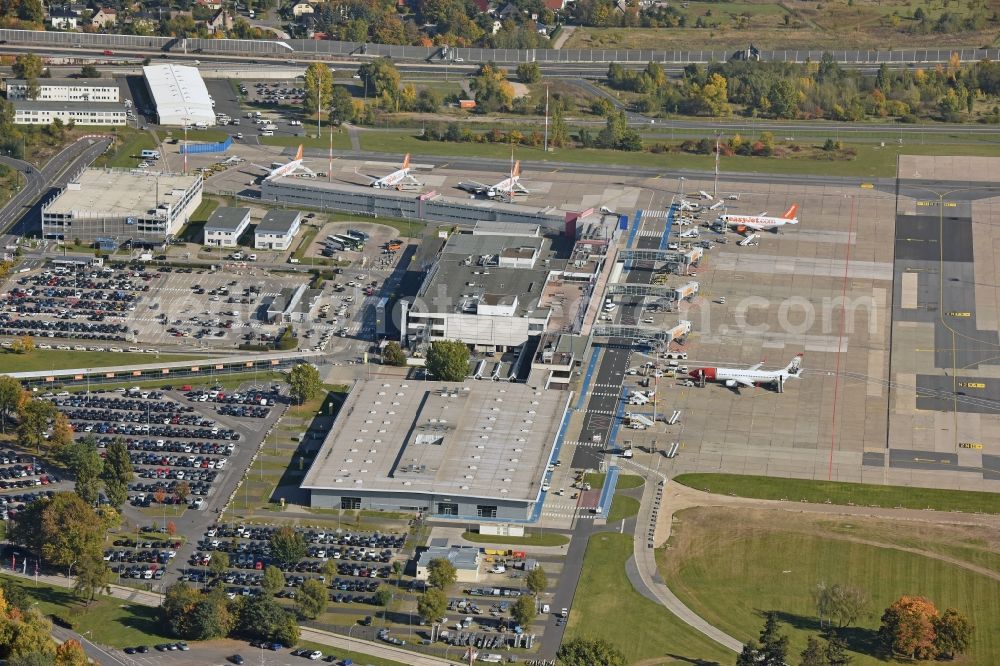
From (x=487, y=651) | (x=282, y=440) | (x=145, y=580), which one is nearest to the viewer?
(x=487, y=651)

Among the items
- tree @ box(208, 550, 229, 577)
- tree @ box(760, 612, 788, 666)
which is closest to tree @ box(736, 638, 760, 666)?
tree @ box(760, 612, 788, 666)

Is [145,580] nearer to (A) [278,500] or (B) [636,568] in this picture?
(A) [278,500]

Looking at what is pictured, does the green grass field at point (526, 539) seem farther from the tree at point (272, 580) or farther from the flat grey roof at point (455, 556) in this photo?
the tree at point (272, 580)

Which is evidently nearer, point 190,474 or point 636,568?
point 636,568

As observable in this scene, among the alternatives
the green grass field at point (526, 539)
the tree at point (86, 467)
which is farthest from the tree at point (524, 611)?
the tree at point (86, 467)

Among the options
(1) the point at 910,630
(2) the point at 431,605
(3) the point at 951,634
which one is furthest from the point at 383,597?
(3) the point at 951,634

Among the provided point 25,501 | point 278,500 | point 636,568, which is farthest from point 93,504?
point 636,568

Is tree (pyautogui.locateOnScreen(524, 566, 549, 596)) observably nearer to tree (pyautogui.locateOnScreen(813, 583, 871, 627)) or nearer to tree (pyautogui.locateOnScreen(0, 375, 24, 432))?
tree (pyautogui.locateOnScreen(813, 583, 871, 627))

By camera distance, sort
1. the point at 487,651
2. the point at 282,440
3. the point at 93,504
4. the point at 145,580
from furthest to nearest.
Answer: the point at 282,440, the point at 93,504, the point at 145,580, the point at 487,651

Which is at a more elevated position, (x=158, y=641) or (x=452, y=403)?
(x=452, y=403)
